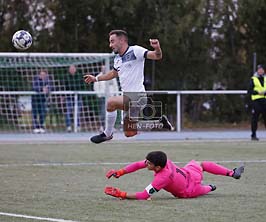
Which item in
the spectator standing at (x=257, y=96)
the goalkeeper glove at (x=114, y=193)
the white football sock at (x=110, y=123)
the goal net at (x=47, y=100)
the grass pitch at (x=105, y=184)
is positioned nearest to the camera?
the grass pitch at (x=105, y=184)

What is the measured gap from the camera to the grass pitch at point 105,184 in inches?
330

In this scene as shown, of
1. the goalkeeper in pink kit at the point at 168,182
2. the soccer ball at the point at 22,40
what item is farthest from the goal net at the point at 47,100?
the goalkeeper in pink kit at the point at 168,182

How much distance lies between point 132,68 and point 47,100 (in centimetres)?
1386

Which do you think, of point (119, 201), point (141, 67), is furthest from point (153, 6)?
point (119, 201)

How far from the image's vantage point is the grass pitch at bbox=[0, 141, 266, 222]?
8.39m

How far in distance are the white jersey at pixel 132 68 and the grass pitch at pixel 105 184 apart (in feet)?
4.80

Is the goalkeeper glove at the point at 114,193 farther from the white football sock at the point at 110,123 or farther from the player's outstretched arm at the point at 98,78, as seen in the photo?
the white football sock at the point at 110,123

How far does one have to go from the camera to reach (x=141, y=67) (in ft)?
38.8

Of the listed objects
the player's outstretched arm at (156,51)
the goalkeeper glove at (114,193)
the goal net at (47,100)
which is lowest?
the goal net at (47,100)

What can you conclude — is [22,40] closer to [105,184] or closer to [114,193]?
[105,184]

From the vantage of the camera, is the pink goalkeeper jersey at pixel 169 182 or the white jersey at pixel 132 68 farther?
the white jersey at pixel 132 68

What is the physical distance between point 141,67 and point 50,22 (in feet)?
60.2

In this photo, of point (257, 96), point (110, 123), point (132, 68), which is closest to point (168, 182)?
point (132, 68)

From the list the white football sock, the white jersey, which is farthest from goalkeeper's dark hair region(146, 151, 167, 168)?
the white football sock
